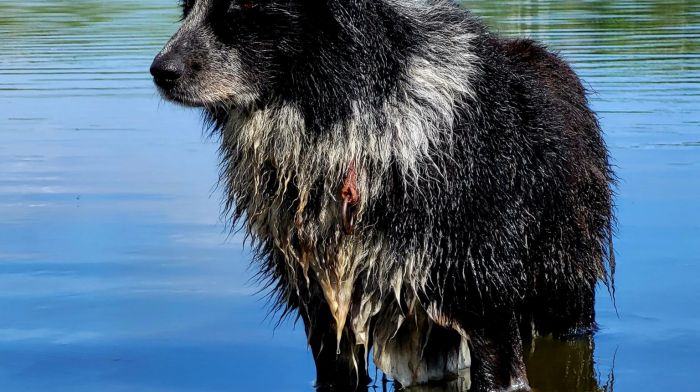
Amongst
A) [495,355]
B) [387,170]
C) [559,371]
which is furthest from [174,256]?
[387,170]

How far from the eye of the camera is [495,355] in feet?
19.1

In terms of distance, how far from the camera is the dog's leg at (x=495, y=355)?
577 centimetres

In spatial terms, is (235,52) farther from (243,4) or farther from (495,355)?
(495,355)

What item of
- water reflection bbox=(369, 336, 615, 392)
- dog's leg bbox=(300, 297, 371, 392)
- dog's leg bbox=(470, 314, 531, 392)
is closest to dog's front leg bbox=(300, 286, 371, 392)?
dog's leg bbox=(300, 297, 371, 392)

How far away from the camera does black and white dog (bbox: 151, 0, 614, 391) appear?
520 cm

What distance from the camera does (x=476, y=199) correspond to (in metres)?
5.60

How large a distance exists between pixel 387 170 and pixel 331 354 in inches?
43.9

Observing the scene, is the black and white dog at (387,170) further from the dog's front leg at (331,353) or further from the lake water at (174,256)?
the lake water at (174,256)

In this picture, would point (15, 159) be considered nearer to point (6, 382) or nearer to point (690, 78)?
point (6, 382)

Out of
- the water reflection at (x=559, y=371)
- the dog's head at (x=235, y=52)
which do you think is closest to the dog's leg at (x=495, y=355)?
the water reflection at (x=559, y=371)

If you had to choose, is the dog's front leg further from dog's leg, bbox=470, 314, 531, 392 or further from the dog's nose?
the dog's nose

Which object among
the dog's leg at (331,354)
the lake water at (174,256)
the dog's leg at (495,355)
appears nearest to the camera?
the dog's leg at (495,355)

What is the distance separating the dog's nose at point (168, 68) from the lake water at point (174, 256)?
5.99 feet

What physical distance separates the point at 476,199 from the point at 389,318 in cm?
63
